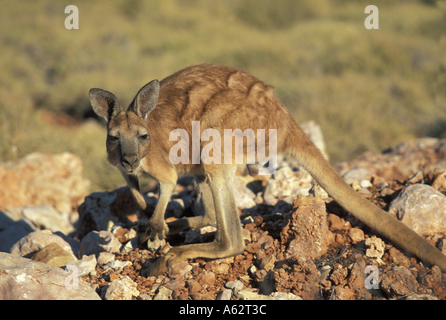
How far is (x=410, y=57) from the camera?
13.1 m

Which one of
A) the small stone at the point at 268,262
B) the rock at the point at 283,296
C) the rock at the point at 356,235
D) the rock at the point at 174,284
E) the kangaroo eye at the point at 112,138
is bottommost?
the rock at the point at 174,284

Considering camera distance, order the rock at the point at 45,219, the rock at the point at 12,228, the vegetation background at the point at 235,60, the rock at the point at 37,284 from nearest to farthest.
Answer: the rock at the point at 37,284, the rock at the point at 12,228, the rock at the point at 45,219, the vegetation background at the point at 235,60

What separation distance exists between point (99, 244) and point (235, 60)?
1248 centimetres

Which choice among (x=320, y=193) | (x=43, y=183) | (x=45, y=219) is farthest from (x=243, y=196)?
(x=43, y=183)

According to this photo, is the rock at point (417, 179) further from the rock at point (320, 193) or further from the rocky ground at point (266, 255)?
the rock at point (320, 193)

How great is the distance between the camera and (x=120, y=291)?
285cm

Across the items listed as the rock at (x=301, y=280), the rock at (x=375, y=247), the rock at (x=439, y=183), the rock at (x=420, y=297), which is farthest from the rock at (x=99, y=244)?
the rock at (x=439, y=183)

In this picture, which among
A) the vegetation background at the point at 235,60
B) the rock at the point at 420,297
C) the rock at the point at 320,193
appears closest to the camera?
the rock at the point at 420,297

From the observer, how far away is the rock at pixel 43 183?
253 inches

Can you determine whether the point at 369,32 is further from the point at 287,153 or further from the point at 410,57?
the point at 287,153

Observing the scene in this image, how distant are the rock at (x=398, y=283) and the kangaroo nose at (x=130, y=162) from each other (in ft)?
6.54

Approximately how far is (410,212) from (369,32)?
45.2 ft

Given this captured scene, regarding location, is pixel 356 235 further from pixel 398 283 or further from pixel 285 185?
pixel 285 185

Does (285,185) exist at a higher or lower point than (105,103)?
lower
